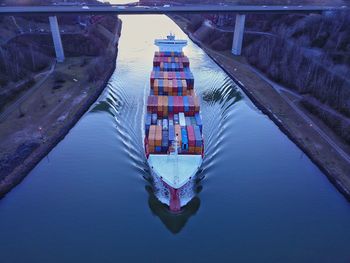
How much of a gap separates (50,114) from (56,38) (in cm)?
3756

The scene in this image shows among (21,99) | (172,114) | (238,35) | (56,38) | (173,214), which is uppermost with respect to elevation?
(238,35)

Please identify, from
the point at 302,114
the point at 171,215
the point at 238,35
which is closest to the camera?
the point at 171,215

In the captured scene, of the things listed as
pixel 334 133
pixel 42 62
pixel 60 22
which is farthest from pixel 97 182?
pixel 60 22

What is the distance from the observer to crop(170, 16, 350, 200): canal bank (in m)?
40.2

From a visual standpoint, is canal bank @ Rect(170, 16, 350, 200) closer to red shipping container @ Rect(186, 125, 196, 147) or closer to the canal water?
the canal water

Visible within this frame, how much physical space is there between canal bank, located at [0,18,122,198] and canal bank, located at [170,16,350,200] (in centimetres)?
3723

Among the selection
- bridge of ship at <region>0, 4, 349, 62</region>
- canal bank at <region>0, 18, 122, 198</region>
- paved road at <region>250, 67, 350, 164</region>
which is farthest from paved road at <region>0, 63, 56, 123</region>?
paved road at <region>250, 67, 350, 164</region>

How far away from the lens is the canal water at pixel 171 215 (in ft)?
97.6

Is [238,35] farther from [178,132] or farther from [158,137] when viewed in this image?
[158,137]

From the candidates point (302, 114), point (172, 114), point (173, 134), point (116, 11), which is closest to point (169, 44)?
point (116, 11)

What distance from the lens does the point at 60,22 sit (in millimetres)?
100125

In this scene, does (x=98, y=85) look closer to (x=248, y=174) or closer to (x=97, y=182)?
(x=97, y=182)

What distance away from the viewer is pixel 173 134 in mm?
38469

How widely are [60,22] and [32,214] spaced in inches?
3439
